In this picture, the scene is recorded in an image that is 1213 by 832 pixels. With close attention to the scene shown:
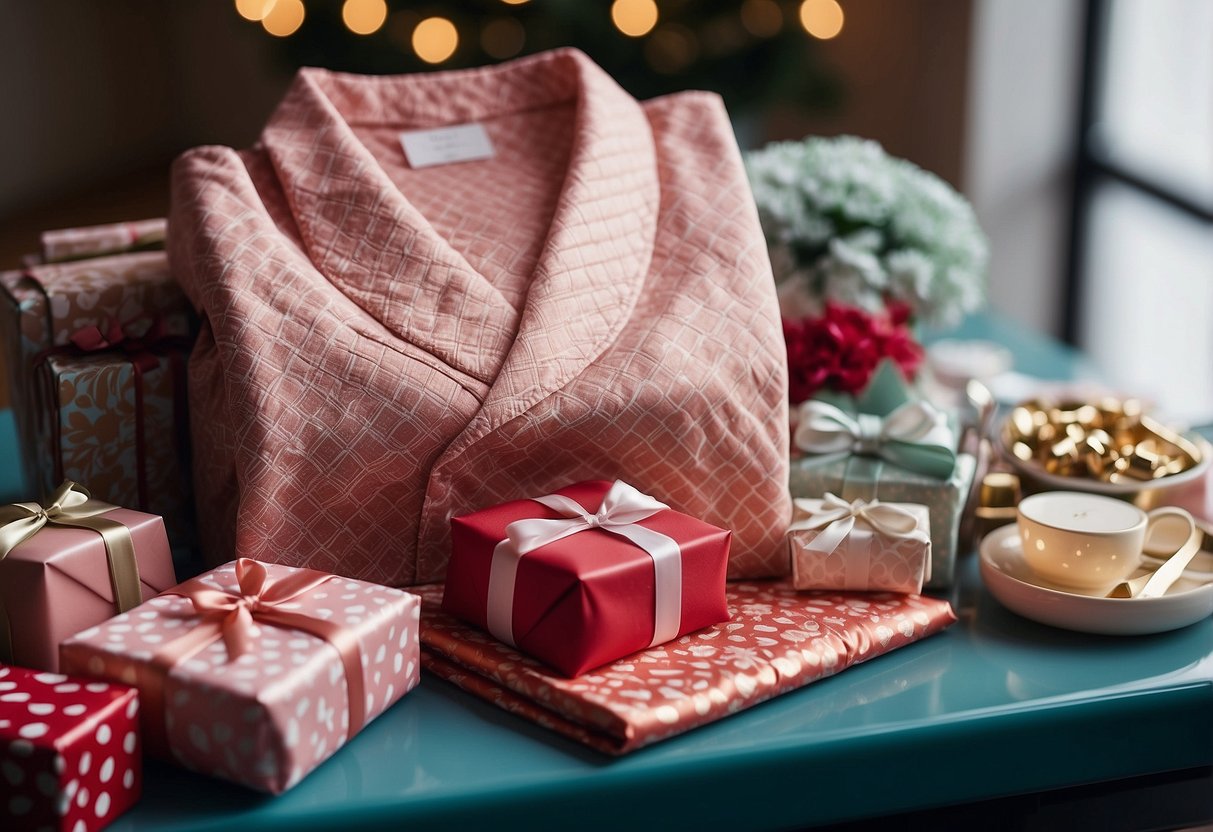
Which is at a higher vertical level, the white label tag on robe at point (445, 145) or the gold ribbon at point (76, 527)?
the white label tag on robe at point (445, 145)

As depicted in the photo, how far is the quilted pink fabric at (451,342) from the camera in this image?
925mm

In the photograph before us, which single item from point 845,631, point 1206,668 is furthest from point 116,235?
point 1206,668

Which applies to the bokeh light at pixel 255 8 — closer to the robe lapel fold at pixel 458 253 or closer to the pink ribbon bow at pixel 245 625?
the robe lapel fold at pixel 458 253

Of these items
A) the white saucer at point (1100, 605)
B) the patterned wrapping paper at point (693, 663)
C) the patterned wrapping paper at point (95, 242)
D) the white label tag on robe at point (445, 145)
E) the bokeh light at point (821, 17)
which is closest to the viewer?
Result: the patterned wrapping paper at point (693, 663)

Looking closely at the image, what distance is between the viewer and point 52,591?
2.63ft

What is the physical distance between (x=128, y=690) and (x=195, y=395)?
1.04ft

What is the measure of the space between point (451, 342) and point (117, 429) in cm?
31

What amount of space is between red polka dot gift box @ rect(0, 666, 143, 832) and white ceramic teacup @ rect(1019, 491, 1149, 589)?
2.25ft

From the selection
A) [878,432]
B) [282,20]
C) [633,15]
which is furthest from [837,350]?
[282,20]

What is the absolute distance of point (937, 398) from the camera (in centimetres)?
137

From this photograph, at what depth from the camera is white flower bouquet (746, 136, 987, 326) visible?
1355 millimetres

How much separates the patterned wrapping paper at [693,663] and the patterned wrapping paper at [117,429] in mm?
263

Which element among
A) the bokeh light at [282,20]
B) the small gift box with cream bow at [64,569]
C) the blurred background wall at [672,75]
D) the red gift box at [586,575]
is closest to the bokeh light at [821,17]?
the blurred background wall at [672,75]

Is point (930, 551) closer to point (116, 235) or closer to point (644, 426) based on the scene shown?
point (644, 426)
